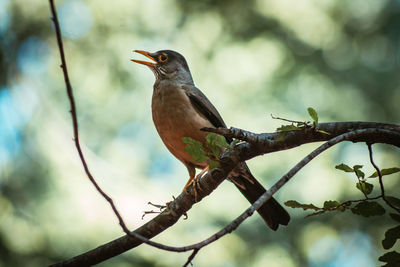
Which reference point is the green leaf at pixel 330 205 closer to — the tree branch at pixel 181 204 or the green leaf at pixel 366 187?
the green leaf at pixel 366 187

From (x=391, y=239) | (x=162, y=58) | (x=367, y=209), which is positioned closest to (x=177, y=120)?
(x=162, y=58)

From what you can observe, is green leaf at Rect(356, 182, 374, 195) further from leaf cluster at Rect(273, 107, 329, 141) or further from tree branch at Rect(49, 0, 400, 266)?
leaf cluster at Rect(273, 107, 329, 141)

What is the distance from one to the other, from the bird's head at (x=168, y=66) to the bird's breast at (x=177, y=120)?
2.11 ft

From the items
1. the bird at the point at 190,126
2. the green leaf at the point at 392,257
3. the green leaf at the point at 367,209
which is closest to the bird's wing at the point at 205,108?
the bird at the point at 190,126

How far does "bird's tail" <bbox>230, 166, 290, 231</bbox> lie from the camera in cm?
471

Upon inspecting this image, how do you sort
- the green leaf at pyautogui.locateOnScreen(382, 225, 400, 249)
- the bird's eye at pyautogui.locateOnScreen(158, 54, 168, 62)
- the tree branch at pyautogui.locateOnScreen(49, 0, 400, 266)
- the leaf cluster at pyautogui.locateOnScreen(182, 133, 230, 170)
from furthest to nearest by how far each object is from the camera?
the bird's eye at pyautogui.locateOnScreen(158, 54, 168, 62)
the leaf cluster at pyautogui.locateOnScreen(182, 133, 230, 170)
the green leaf at pyautogui.locateOnScreen(382, 225, 400, 249)
the tree branch at pyautogui.locateOnScreen(49, 0, 400, 266)

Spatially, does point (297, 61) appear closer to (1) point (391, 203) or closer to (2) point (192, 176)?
(2) point (192, 176)

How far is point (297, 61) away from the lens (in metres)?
7.94

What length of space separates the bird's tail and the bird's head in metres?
1.54

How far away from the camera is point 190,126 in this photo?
15.7ft

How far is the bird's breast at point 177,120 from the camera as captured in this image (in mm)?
4773

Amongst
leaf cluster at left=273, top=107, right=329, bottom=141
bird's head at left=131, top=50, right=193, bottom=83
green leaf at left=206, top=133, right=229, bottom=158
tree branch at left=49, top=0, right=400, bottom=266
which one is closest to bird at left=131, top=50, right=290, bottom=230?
bird's head at left=131, top=50, right=193, bottom=83

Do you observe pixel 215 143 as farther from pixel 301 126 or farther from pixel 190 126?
pixel 190 126

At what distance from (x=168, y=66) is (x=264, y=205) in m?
2.36
